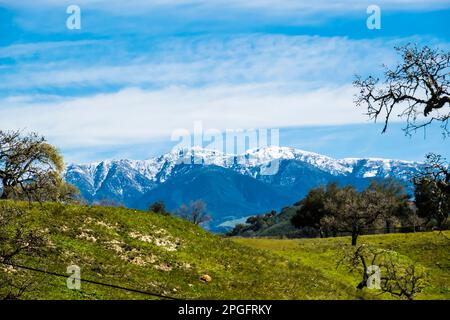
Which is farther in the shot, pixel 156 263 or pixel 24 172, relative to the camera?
pixel 156 263

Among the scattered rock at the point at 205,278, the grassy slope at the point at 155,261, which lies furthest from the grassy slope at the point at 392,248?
the scattered rock at the point at 205,278

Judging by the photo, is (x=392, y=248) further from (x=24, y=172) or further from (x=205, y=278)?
(x=24, y=172)

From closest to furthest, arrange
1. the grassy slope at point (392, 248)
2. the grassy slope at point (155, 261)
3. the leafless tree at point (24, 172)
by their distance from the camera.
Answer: the leafless tree at point (24, 172) < the grassy slope at point (155, 261) < the grassy slope at point (392, 248)

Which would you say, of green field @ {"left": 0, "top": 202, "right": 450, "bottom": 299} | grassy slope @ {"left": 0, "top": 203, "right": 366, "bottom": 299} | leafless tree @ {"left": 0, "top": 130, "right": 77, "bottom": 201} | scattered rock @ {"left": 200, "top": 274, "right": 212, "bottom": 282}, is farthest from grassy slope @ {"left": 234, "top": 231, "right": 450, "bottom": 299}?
leafless tree @ {"left": 0, "top": 130, "right": 77, "bottom": 201}

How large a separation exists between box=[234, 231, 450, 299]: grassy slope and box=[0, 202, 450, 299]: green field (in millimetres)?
490

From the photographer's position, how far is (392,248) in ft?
270

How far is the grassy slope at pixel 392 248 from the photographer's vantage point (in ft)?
208

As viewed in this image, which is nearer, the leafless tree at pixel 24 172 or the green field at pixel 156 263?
the leafless tree at pixel 24 172

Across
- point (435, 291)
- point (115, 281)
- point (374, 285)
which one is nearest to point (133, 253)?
point (115, 281)

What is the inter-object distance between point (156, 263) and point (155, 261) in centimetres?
44

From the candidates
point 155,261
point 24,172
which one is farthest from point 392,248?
point 24,172

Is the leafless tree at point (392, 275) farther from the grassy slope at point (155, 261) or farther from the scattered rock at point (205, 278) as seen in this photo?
the scattered rock at point (205, 278)

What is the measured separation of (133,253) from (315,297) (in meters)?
16.8

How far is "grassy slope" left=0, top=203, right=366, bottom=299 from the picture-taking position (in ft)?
129
